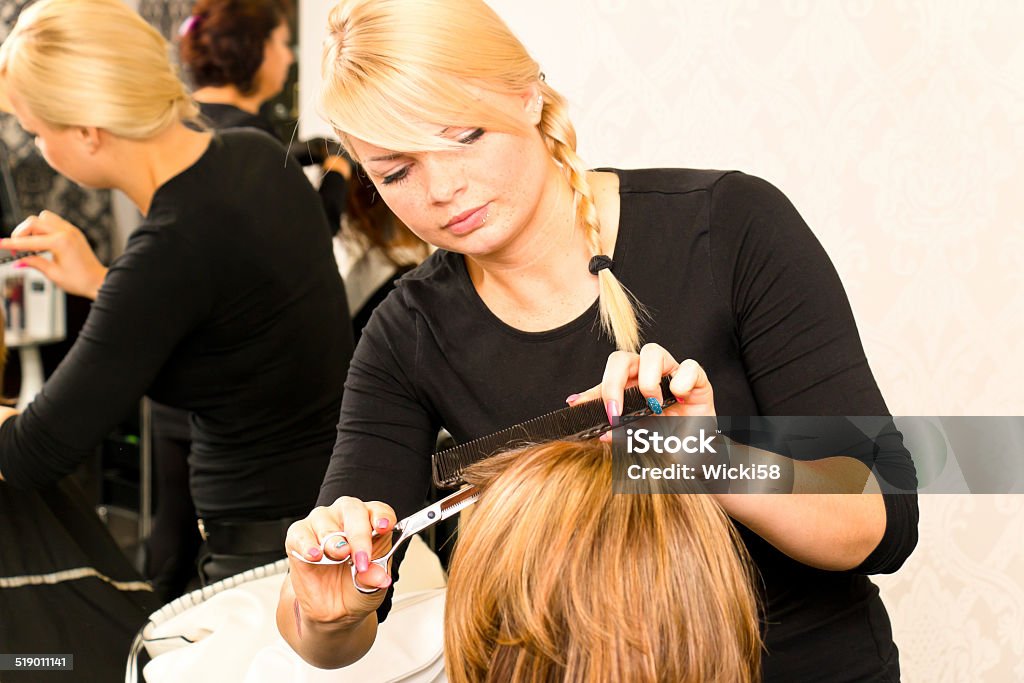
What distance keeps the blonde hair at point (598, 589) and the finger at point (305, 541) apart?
0.14 metres

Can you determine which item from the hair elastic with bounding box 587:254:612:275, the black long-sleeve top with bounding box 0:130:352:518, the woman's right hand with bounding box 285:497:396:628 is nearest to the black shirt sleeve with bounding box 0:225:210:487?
the black long-sleeve top with bounding box 0:130:352:518

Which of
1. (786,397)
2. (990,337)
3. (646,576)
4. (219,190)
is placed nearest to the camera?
(646,576)

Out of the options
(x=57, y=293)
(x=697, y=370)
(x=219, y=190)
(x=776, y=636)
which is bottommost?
(x=776, y=636)

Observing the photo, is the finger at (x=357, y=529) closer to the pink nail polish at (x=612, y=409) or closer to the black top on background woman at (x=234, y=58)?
the pink nail polish at (x=612, y=409)

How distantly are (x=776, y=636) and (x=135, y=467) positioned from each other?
4.94ft

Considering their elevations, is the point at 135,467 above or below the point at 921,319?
below

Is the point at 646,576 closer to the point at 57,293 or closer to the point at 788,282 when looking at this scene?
the point at 788,282

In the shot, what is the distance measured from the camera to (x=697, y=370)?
75 cm

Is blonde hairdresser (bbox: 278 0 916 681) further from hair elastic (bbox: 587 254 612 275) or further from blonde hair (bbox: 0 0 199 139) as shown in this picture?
blonde hair (bbox: 0 0 199 139)

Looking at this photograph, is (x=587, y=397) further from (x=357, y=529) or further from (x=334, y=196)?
(x=334, y=196)

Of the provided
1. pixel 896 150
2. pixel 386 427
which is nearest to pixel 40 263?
pixel 386 427

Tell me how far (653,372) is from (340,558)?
12.2 inches

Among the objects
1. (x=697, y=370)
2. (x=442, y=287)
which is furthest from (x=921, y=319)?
(x=697, y=370)

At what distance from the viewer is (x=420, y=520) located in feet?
2.79
